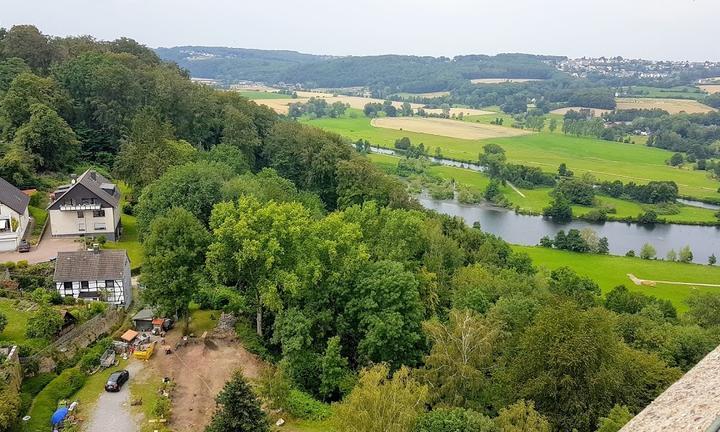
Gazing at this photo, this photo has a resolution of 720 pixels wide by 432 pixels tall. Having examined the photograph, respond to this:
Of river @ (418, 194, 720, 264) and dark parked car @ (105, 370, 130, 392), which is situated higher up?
dark parked car @ (105, 370, 130, 392)

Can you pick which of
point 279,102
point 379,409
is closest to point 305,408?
point 379,409

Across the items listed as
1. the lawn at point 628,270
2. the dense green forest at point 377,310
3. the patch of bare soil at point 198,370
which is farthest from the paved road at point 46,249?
the lawn at point 628,270

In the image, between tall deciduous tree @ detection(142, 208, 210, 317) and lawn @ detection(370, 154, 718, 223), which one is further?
lawn @ detection(370, 154, 718, 223)

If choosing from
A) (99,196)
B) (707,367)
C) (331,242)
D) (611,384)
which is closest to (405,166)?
(99,196)

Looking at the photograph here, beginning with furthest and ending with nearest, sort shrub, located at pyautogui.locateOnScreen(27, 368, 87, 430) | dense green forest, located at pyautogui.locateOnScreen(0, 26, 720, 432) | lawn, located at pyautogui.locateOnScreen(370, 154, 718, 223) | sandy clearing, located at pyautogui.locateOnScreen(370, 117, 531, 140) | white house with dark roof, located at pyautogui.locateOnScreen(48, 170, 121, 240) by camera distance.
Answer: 1. sandy clearing, located at pyautogui.locateOnScreen(370, 117, 531, 140)
2. lawn, located at pyautogui.locateOnScreen(370, 154, 718, 223)
3. white house with dark roof, located at pyautogui.locateOnScreen(48, 170, 121, 240)
4. shrub, located at pyautogui.locateOnScreen(27, 368, 87, 430)
5. dense green forest, located at pyautogui.locateOnScreen(0, 26, 720, 432)

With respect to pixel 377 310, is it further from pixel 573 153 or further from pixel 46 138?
pixel 573 153

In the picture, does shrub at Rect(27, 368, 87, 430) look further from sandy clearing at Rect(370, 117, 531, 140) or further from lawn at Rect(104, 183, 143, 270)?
sandy clearing at Rect(370, 117, 531, 140)

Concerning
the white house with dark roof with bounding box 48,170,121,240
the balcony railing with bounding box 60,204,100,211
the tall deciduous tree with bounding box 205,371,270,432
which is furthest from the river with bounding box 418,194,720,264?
the tall deciduous tree with bounding box 205,371,270,432
